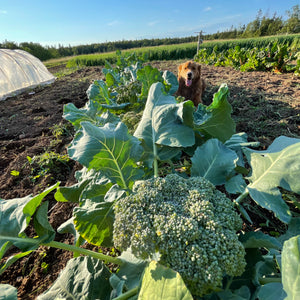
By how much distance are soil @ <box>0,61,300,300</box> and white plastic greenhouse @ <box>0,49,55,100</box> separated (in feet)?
9.05

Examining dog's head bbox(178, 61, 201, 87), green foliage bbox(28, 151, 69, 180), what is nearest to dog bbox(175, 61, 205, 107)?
dog's head bbox(178, 61, 201, 87)

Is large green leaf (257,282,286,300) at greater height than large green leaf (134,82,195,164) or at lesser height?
lesser

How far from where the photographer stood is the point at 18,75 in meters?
9.20

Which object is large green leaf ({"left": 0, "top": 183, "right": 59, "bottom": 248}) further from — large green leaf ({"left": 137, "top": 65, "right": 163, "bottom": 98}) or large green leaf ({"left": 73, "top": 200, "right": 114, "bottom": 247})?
large green leaf ({"left": 137, "top": 65, "right": 163, "bottom": 98})

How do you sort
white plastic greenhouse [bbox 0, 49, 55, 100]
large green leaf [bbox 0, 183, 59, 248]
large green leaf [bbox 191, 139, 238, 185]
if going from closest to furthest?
large green leaf [bbox 0, 183, 59, 248]
large green leaf [bbox 191, 139, 238, 185]
white plastic greenhouse [bbox 0, 49, 55, 100]

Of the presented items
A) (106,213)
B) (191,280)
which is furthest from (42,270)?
(191,280)

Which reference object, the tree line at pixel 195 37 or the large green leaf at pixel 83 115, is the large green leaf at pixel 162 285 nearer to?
the large green leaf at pixel 83 115

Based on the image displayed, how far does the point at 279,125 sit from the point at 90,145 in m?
3.46

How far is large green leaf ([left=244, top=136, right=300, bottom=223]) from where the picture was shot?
1.05 metres

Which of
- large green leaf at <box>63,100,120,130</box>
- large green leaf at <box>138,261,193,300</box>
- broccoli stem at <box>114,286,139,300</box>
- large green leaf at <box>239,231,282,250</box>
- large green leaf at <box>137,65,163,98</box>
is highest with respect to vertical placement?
large green leaf at <box>137,65,163,98</box>

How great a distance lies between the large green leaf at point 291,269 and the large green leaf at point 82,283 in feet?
2.72

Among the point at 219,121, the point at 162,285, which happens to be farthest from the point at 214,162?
the point at 162,285

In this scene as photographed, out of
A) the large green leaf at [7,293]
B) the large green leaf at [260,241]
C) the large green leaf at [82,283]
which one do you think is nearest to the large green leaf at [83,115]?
the large green leaf at [82,283]

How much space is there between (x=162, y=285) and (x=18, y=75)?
11.4 metres
